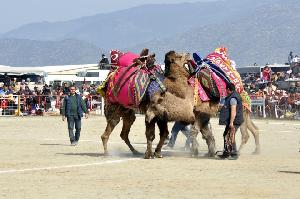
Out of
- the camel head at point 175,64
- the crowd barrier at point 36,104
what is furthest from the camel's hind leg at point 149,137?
the crowd barrier at point 36,104

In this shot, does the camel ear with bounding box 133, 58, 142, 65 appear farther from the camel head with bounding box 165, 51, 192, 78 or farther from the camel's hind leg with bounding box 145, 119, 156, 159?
the camel's hind leg with bounding box 145, 119, 156, 159

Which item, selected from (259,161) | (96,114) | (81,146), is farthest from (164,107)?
(96,114)

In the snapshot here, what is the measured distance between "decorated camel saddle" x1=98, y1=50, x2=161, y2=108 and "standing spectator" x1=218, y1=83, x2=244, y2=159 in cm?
165

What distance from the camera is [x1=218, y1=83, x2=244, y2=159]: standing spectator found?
826 inches

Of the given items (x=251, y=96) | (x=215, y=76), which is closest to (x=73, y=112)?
(x=215, y=76)

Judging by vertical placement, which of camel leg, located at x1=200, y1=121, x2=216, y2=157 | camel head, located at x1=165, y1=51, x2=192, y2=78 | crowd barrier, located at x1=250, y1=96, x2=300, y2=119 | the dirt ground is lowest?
the dirt ground

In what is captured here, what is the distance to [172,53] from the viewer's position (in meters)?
20.9

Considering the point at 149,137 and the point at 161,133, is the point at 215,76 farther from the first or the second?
the point at 149,137

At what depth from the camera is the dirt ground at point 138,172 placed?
49.7 feet

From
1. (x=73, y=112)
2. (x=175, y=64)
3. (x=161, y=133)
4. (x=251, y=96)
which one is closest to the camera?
(x=175, y=64)

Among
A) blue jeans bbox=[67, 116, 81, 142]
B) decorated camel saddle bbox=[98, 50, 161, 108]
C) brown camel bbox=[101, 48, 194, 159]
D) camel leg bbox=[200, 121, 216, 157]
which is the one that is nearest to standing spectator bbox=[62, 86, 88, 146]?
blue jeans bbox=[67, 116, 81, 142]

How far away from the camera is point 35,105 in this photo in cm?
4538

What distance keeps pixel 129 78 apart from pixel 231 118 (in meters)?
2.35

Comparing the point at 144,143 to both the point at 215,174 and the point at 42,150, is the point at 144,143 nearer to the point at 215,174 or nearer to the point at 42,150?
the point at 42,150
